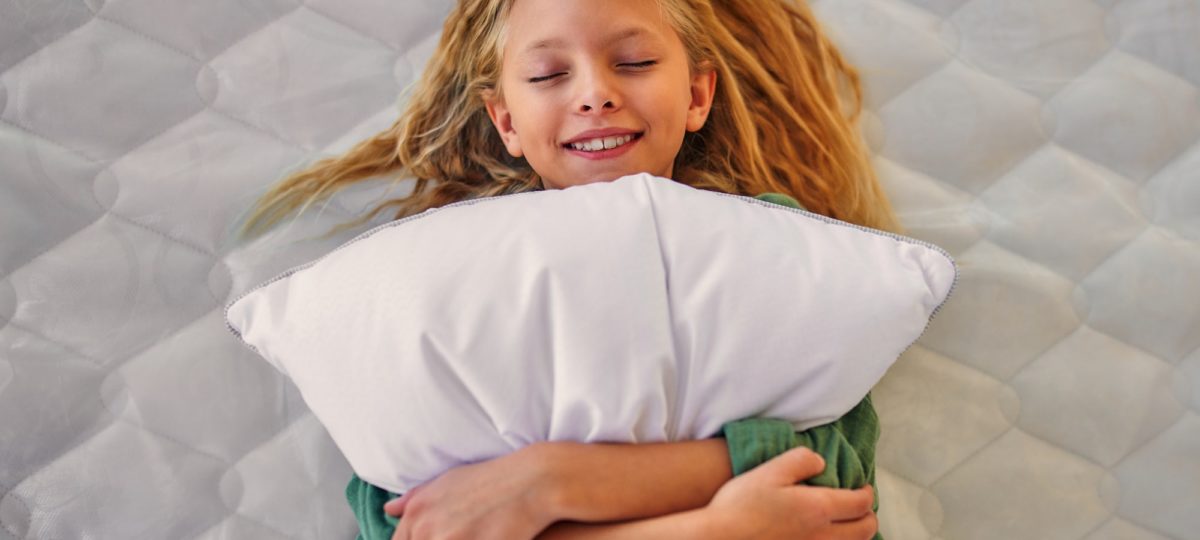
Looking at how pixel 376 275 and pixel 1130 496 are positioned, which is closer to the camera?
pixel 376 275

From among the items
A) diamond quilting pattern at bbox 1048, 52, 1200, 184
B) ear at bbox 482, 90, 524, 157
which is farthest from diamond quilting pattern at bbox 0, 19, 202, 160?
diamond quilting pattern at bbox 1048, 52, 1200, 184

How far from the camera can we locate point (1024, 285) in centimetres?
112

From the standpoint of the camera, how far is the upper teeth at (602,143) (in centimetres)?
106

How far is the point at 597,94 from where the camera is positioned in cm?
101

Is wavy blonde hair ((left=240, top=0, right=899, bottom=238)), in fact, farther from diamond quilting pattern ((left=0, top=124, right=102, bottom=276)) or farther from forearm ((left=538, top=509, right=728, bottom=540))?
forearm ((left=538, top=509, right=728, bottom=540))

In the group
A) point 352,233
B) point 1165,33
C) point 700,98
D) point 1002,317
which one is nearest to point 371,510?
point 352,233

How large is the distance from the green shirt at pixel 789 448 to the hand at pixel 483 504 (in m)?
0.05

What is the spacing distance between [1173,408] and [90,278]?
40.9 inches

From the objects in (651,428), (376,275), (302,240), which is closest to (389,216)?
(302,240)

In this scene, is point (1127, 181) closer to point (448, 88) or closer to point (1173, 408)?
point (1173, 408)

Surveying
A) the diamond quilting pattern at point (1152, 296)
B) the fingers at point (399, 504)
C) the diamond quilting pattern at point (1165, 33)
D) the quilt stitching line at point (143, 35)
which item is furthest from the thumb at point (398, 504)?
the diamond quilting pattern at point (1165, 33)

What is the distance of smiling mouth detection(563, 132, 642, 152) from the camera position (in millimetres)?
1056

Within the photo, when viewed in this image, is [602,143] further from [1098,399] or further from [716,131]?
[1098,399]

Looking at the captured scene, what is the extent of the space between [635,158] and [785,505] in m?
0.37
